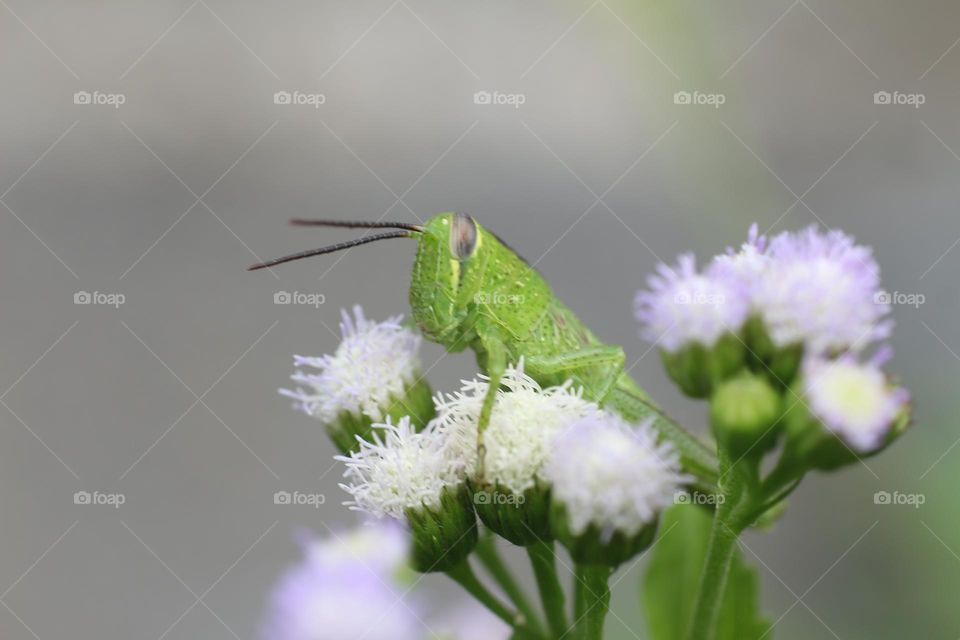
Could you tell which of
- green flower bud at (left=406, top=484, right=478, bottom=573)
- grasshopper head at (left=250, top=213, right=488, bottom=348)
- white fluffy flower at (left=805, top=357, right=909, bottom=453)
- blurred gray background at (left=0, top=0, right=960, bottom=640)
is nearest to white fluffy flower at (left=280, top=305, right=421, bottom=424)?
grasshopper head at (left=250, top=213, right=488, bottom=348)

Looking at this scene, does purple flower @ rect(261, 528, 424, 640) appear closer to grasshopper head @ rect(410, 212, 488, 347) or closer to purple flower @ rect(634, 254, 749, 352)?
grasshopper head @ rect(410, 212, 488, 347)

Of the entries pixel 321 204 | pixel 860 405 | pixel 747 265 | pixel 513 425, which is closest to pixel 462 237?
pixel 513 425

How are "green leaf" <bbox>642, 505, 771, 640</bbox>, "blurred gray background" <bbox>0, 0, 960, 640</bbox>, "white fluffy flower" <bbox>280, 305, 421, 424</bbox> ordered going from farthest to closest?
"blurred gray background" <bbox>0, 0, 960, 640</bbox>
"white fluffy flower" <bbox>280, 305, 421, 424</bbox>
"green leaf" <bbox>642, 505, 771, 640</bbox>

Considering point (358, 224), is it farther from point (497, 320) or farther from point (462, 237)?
point (497, 320)

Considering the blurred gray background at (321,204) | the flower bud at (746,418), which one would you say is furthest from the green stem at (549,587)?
the blurred gray background at (321,204)

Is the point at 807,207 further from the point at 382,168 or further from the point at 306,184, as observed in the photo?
the point at 306,184

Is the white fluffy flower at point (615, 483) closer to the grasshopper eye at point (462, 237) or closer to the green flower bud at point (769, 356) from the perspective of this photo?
the green flower bud at point (769, 356)
